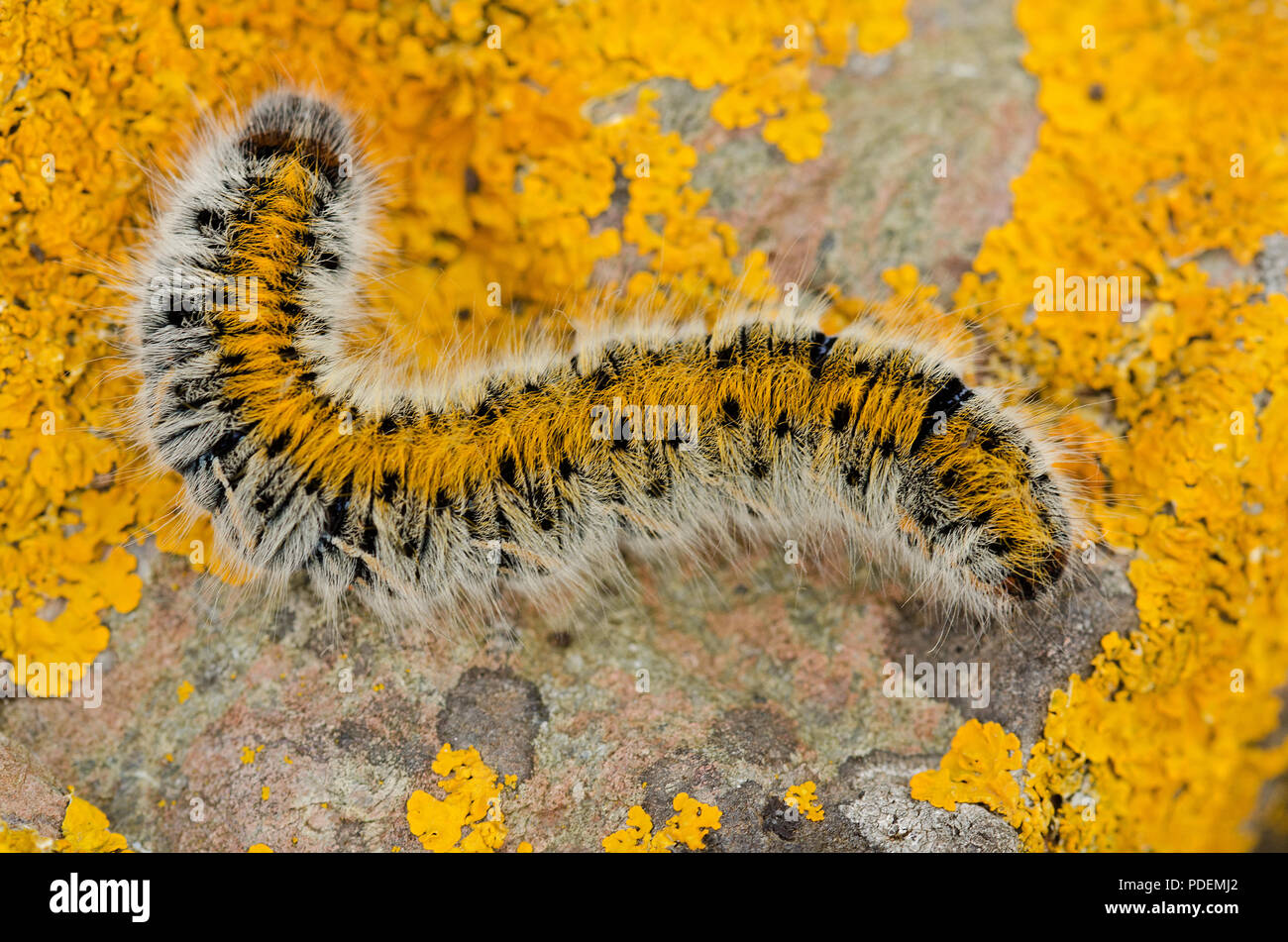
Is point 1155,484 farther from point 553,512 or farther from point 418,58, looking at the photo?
point 418,58

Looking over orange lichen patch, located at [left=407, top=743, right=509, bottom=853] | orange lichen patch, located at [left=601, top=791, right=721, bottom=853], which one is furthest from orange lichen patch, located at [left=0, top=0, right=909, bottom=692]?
orange lichen patch, located at [left=601, top=791, right=721, bottom=853]

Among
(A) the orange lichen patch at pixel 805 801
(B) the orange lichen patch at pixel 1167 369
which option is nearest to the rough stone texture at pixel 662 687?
(A) the orange lichen patch at pixel 805 801

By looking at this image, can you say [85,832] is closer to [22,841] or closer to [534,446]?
[22,841]

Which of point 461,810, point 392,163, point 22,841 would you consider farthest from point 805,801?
point 392,163

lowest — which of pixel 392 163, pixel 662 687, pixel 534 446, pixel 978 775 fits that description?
pixel 978 775

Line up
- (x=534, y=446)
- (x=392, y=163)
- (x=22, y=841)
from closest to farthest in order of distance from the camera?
(x=22, y=841) → (x=534, y=446) → (x=392, y=163)

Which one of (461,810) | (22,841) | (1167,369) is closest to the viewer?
(22,841)

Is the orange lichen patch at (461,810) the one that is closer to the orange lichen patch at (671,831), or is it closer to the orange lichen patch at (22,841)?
the orange lichen patch at (671,831)
